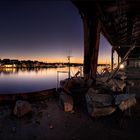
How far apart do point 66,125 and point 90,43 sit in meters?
3.81

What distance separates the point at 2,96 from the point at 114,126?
215 inches

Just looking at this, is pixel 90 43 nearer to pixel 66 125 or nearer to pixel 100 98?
pixel 100 98

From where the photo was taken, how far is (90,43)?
8.55 m

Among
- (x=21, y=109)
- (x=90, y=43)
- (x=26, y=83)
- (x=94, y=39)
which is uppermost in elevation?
(x=94, y=39)

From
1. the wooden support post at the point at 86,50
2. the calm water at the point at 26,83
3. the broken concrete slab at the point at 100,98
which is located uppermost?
the wooden support post at the point at 86,50

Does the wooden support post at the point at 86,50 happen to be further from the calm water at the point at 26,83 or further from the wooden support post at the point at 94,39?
the calm water at the point at 26,83

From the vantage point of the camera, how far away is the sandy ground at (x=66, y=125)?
5906 millimetres

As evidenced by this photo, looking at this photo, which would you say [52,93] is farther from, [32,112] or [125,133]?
[125,133]

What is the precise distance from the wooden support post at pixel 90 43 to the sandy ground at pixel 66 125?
6.85ft

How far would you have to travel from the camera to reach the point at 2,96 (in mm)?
9086

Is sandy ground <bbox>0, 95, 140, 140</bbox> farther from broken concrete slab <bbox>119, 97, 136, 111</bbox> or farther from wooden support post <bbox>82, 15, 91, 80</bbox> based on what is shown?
wooden support post <bbox>82, 15, 91, 80</bbox>

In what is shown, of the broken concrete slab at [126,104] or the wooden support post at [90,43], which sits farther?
the wooden support post at [90,43]

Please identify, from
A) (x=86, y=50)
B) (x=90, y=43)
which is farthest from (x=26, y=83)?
(x=90, y=43)

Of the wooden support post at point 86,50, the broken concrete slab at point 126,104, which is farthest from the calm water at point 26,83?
the broken concrete slab at point 126,104
